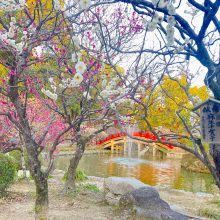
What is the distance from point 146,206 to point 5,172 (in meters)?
2.57

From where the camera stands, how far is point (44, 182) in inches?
158

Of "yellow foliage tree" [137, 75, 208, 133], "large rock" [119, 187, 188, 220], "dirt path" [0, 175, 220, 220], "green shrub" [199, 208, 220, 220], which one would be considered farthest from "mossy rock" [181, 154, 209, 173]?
"large rock" [119, 187, 188, 220]

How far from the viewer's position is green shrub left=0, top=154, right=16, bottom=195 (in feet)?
19.8

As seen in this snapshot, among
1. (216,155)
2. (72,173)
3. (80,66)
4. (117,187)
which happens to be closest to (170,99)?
(72,173)

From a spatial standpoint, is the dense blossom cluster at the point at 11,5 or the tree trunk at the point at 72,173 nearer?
the dense blossom cluster at the point at 11,5

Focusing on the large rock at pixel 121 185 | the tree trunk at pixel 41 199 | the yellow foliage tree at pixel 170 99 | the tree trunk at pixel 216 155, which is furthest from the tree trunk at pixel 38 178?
the tree trunk at pixel 216 155

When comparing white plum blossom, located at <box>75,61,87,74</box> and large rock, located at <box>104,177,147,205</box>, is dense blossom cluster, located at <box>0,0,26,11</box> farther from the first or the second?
large rock, located at <box>104,177,147,205</box>

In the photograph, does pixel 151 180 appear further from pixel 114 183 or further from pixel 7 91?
pixel 7 91

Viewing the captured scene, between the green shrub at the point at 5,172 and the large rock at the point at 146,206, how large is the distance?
2.07 meters

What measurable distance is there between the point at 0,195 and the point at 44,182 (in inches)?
95.1

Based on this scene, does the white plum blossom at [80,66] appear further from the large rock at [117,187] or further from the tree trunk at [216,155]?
the large rock at [117,187]

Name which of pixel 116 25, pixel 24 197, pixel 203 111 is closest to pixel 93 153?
pixel 24 197

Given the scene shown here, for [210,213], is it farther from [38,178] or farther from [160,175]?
[160,175]

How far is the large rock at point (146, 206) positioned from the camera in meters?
4.89
